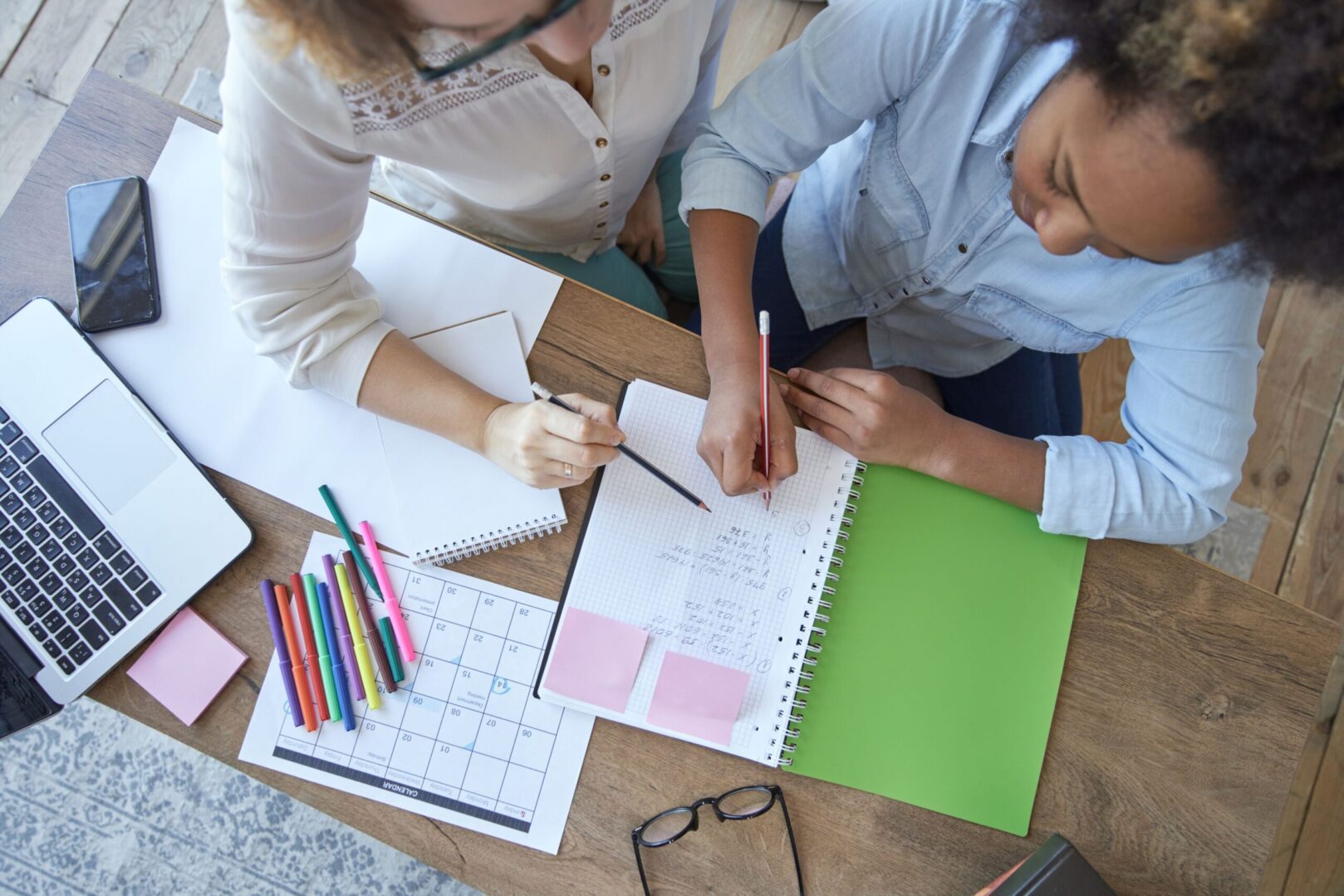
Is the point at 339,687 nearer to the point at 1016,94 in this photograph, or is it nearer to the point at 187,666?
the point at 187,666

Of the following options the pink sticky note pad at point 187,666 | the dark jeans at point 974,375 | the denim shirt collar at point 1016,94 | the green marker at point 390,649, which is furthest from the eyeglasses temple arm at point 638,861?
the denim shirt collar at point 1016,94

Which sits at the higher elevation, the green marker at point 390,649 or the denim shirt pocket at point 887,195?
the denim shirt pocket at point 887,195

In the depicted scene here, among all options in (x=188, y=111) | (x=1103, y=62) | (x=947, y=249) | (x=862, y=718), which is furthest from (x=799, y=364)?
(x=188, y=111)

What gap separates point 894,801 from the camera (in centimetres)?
80

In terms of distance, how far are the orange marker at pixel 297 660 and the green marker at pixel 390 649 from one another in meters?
0.08

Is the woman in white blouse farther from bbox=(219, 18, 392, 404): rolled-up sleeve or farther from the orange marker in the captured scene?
the orange marker

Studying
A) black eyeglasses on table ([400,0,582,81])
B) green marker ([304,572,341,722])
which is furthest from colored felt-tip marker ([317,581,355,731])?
black eyeglasses on table ([400,0,582,81])

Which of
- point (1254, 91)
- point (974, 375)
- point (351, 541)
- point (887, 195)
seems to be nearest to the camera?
point (1254, 91)

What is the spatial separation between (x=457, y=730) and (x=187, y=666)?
0.88 ft

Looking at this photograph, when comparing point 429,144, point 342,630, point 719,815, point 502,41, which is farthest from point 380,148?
point 719,815

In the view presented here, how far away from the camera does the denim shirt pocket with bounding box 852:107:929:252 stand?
90 centimetres

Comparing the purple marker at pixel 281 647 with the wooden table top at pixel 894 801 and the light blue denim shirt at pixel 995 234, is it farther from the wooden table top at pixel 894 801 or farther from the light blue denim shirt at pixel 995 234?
the light blue denim shirt at pixel 995 234

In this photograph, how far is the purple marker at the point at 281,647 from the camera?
791 mm

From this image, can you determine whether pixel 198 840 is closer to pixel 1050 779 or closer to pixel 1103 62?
pixel 1050 779
